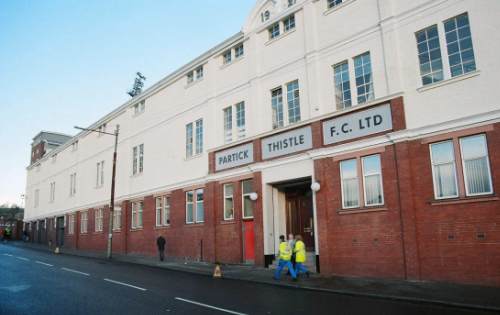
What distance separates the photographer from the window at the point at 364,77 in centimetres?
1569

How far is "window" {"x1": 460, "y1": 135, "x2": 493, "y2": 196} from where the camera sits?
12360 millimetres

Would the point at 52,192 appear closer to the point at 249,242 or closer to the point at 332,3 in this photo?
the point at 249,242

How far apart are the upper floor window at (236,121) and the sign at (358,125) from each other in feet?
18.1

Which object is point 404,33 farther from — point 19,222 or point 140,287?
point 19,222

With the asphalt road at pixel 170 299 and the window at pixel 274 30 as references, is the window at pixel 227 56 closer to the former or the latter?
the window at pixel 274 30

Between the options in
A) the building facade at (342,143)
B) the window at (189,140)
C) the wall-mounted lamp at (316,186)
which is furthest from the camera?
the window at (189,140)

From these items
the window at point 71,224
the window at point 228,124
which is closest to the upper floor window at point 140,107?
the window at point 228,124

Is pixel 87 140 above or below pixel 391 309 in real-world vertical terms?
above

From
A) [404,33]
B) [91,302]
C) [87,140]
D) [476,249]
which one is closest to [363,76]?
[404,33]

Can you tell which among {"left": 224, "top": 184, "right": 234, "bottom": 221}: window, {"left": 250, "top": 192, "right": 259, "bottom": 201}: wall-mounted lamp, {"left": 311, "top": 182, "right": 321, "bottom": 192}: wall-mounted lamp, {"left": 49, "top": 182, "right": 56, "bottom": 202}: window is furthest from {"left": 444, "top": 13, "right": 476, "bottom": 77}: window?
{"left": 49, "top": 182, "right": 56, "bottom": 202}: window

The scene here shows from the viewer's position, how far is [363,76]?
15961mm

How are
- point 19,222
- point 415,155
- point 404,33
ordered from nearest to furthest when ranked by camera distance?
point 415,155
point 404,33
point 19,222

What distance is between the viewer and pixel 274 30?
20.0m

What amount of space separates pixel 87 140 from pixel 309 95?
28.0 metres
